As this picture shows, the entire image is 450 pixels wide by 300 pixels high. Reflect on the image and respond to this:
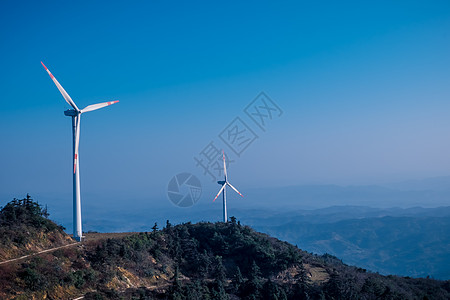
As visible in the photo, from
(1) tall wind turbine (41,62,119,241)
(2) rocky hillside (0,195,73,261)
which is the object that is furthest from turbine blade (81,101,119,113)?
(2) rocky hillside (0,195,73,261)

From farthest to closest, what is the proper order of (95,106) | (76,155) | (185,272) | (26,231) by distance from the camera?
(185,272), (95,106), (76,155), (26,231)

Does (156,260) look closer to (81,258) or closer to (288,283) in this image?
(81,258)

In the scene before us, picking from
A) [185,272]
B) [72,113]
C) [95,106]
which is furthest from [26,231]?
[185,272]

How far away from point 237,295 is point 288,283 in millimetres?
8472

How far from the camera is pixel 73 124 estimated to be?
5197 cm

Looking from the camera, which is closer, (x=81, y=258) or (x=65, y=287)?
(x=65, y=287)

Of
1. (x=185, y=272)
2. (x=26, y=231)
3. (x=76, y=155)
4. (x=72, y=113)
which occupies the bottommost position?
(x=185, y=272)

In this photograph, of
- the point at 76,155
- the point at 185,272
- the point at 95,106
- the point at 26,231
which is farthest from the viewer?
the point at 185,272

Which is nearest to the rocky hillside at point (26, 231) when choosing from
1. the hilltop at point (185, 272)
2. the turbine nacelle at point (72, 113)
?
the hilltop at point (185, 272)

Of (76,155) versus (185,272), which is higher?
(76,155)

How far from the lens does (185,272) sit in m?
59.6

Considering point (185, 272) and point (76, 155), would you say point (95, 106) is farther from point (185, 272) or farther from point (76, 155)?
point (185, 272)

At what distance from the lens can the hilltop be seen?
40.2 m

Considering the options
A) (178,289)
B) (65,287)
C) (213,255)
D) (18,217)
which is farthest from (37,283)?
(213,255)
